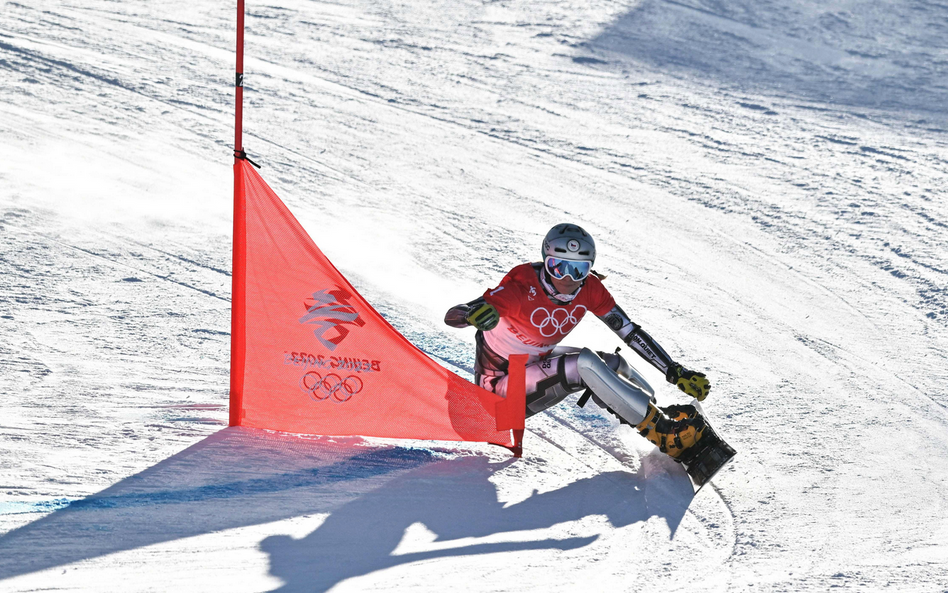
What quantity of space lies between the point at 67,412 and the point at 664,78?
928 cm

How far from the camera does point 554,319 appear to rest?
5410mm

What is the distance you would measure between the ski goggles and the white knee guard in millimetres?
428

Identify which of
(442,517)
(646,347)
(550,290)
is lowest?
(442,517)

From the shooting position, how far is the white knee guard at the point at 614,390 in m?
5.10

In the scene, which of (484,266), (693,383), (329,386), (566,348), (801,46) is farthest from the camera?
(801,46)

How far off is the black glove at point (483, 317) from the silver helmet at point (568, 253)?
0.42 metres

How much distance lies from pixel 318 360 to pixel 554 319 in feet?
4.18

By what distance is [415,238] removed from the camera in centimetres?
851

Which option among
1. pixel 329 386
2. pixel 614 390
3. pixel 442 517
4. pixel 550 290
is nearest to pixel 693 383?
pixel 614 390

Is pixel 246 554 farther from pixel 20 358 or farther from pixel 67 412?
pixel 20 358

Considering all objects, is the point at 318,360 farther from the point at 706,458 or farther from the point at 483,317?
the point at 706,458

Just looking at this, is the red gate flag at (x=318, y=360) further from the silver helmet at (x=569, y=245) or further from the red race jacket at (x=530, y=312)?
the silver helmet at (x=569, y=245)

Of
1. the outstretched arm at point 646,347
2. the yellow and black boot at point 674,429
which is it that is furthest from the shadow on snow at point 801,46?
the yellow and black boot at point 674,429

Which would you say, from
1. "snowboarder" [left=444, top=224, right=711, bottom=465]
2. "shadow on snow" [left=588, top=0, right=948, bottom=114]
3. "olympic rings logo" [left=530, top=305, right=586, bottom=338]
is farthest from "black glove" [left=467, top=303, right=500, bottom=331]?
"shadow on snow" [left=588, top=0, right=948, bottom=114]
